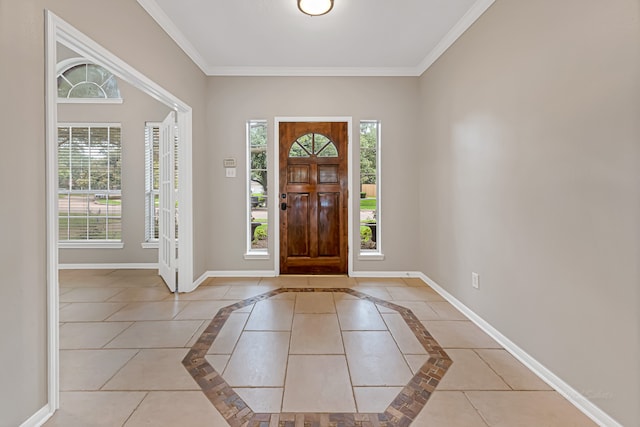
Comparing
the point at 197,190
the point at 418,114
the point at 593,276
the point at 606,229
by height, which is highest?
the point at 418,114

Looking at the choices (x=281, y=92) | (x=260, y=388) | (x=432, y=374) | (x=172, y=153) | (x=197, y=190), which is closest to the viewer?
(x=260, y=388)

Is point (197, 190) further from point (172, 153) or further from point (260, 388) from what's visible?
point (260, 388)

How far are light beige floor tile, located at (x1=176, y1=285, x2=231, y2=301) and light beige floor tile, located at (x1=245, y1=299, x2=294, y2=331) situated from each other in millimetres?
544

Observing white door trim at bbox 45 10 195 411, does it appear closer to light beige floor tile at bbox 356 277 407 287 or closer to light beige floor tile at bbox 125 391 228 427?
light beige floor tile at bbox 125 391 228 427

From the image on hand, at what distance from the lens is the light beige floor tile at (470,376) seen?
181cm

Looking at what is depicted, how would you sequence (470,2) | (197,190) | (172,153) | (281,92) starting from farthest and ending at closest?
(281,92) < (197,190) < (172,153) < (470,2)

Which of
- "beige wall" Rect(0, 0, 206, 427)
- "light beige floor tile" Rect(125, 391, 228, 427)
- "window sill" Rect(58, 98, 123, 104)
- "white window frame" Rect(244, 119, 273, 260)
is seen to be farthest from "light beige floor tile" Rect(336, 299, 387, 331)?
"window sill" Rect(58, 98, 123, 104)

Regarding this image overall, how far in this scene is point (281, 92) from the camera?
3.97m

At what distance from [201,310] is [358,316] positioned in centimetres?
148

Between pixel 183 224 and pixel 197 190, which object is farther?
pixel 197 190

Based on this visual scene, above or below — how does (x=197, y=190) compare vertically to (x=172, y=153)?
below
